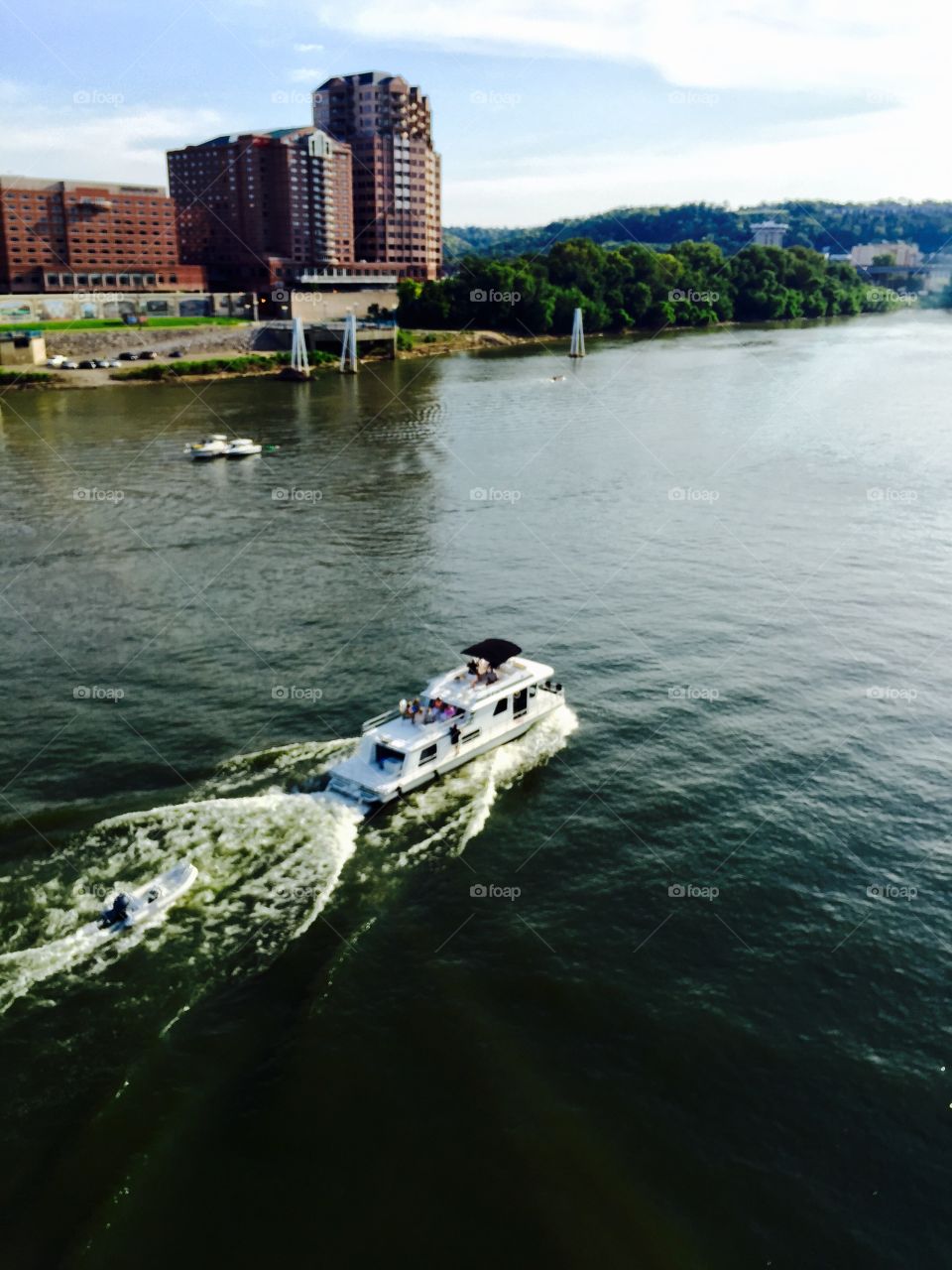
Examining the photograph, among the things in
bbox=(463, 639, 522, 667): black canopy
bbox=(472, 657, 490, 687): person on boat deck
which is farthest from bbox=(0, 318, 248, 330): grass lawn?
bbox=(472, 657, 490, 687): person on boat deck

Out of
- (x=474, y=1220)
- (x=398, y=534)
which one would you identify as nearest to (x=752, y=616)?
(x=398, y=534)

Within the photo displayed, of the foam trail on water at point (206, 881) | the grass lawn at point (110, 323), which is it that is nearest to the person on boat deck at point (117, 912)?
the foam trail on water at point (206, 881)

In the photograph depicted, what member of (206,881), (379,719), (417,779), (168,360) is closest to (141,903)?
(206,881)

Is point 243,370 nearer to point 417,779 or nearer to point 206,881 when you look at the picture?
point 417,779

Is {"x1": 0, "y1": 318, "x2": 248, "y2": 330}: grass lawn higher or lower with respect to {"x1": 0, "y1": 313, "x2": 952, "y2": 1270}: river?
higher

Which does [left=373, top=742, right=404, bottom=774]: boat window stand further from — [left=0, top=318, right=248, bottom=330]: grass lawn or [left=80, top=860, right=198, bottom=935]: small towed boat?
[left=0, top=318, right=248, bottom=330]: grass lawn

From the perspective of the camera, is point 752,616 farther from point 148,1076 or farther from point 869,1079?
point 148,1076
